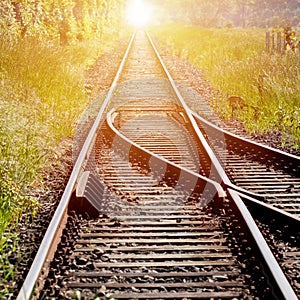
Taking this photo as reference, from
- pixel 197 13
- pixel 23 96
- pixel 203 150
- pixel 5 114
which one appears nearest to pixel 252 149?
pixel 203 150

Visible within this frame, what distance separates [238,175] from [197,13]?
66201 mm

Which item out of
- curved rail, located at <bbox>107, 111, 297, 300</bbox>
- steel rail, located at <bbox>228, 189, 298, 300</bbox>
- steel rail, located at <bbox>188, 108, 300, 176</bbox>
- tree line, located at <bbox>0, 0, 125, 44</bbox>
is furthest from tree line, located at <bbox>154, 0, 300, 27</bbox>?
steel rail, located at <bbox>228, 189, 298, 300</bbox>

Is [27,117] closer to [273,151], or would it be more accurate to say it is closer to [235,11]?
[273,151]

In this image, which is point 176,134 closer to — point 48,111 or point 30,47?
point 48,111

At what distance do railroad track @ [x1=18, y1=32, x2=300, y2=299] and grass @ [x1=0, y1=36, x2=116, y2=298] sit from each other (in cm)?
44

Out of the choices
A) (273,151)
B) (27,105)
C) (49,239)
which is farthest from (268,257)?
(27,105)

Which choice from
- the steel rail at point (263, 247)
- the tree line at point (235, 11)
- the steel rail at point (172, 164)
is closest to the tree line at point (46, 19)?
the steel rail at point (172, 164)

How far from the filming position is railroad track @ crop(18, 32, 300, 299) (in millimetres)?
3375

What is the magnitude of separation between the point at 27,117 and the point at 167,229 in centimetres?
415

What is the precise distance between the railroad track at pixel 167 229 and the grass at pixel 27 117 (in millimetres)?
441

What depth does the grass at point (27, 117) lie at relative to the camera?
184 inches

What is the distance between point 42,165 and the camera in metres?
6.25

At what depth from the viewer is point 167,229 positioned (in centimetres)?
435

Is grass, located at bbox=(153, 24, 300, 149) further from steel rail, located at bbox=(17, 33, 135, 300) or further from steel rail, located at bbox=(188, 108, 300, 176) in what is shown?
steel rail, located at bbox=(17, 33, 135, 300)
